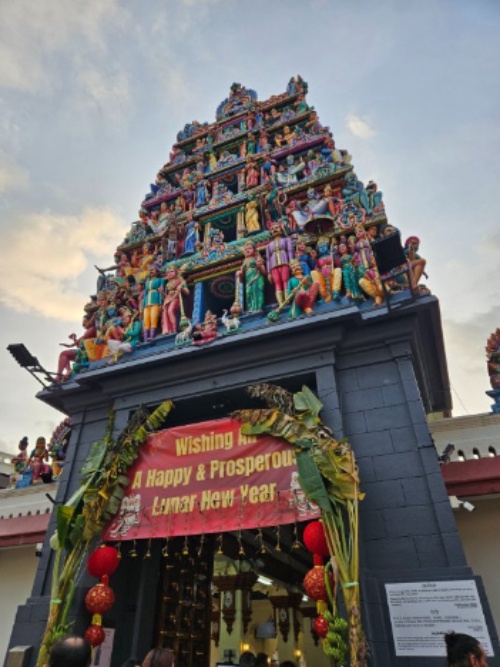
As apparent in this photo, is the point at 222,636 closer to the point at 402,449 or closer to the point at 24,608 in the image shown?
the point at 24,608

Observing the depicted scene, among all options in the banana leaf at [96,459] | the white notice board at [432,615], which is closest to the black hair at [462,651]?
the white notice board at [432,615]

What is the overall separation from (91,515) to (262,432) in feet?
10.7

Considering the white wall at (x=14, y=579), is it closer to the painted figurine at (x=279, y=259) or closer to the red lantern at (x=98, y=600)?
the red lantern at (x=98, y=600)

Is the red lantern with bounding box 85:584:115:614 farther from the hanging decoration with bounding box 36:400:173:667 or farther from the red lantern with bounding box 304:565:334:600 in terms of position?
the red lantern with bounding box 304:565:334:600

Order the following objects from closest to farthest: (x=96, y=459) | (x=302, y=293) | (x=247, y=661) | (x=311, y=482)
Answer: (x=311, y=482)
(x=247, y=661)
(x=96, y=459)
(x=302, y=293)

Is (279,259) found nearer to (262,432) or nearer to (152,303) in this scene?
(152,303)

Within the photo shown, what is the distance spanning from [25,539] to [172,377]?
486 centimetres

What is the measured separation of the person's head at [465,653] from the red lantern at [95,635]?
18.2 feet

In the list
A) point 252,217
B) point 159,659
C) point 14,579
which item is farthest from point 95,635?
point 252,217

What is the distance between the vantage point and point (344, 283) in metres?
9.06

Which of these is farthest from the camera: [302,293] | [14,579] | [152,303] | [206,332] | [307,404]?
[152,303]

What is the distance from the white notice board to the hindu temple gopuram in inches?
0.8

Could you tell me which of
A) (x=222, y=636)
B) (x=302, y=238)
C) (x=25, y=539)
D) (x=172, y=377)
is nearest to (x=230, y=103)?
(x=302, y=238)

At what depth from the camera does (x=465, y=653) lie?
3.53 m
